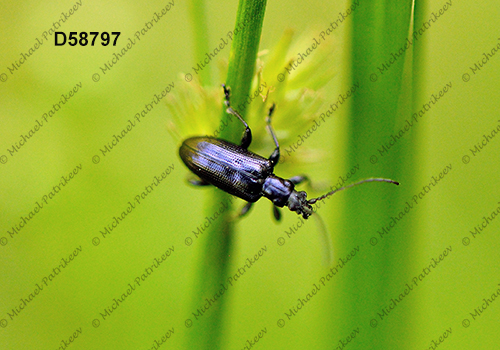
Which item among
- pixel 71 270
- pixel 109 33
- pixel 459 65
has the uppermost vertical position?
pixel 459 65

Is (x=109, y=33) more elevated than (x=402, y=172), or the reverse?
(x=402, y=172)

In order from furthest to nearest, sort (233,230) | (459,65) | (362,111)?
(459,65), (233,230), (362,111)

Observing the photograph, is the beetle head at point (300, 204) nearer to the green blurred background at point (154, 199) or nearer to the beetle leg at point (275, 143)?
the green blurred background at point (154, 199)

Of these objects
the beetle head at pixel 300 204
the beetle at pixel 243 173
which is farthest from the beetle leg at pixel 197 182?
the beetle head at pixel 300 204

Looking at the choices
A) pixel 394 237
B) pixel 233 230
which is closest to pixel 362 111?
pixel 394 237

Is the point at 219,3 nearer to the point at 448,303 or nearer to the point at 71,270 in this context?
the point at 71,270

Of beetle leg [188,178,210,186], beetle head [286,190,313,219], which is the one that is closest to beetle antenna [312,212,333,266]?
beetle head [286,190,313,219]
